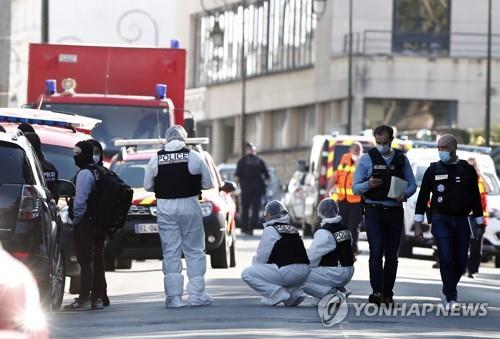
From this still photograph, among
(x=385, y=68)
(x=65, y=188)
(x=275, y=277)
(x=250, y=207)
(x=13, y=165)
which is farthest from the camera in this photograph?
(x=385, y=68)

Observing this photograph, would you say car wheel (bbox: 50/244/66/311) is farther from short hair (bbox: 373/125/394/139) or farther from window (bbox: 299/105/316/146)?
window (bbox: 299/105/316/146)

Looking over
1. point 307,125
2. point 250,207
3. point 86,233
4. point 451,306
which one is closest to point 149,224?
point 86,233

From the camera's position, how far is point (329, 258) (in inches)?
708

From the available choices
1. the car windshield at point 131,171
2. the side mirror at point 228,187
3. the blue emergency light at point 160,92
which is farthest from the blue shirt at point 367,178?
the blue emergency light at point 160,92

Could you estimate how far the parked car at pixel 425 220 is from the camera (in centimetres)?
2997

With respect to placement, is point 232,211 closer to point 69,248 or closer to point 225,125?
point 69,248

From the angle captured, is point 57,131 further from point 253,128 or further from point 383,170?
point 253,128

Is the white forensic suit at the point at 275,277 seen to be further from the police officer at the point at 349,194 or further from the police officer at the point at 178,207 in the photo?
the police officer at the point at 349,194

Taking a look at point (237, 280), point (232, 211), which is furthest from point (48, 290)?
point (232, 211)

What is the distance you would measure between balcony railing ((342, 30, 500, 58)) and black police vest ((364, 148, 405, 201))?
53.7 metres

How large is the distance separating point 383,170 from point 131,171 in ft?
24.7

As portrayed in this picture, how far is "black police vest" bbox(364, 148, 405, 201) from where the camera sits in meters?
18.2

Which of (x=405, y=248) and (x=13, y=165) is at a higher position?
(x=13, y=165)

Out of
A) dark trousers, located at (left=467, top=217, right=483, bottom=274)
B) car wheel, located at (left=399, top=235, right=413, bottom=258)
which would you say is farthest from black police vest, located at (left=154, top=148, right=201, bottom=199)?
car wheel, located at (left=399, top=235, right=413, bottom=258)
